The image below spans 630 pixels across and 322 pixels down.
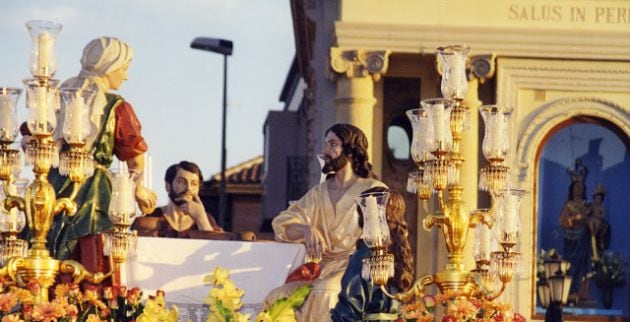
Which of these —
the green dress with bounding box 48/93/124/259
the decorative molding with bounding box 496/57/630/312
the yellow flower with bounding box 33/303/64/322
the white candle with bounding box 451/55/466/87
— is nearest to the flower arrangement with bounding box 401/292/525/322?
the white candle with bounding box 451/55/466/87

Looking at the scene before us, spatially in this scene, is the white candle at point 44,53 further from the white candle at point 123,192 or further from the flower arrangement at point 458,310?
the flower arrangement at point 458,310

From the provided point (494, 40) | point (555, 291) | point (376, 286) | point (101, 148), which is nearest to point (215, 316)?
point (376, 286)

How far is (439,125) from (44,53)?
2963 millimetres

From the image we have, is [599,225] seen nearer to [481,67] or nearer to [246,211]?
[481,67]

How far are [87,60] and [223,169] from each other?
29.8 metres

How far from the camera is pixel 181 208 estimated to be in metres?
27.2

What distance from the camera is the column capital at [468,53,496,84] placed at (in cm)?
4100

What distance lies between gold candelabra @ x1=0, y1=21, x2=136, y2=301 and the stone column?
1886 cm

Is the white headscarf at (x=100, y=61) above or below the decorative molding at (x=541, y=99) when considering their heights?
below

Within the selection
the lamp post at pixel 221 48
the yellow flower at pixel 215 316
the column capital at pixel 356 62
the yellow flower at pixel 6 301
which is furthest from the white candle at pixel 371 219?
the lamp post at pixel 221 48

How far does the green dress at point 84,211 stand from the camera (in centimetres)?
2334

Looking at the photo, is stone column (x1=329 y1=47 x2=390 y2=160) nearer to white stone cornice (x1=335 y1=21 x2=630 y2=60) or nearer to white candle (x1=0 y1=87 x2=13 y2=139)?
white stone cornice (x1=335 y1=21 x2=630 y2=60)

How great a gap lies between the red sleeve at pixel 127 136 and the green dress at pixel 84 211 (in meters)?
0.15

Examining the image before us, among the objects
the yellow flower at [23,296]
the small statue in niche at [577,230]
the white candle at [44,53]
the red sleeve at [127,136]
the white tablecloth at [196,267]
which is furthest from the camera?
the small statue in niche at [577,230]
